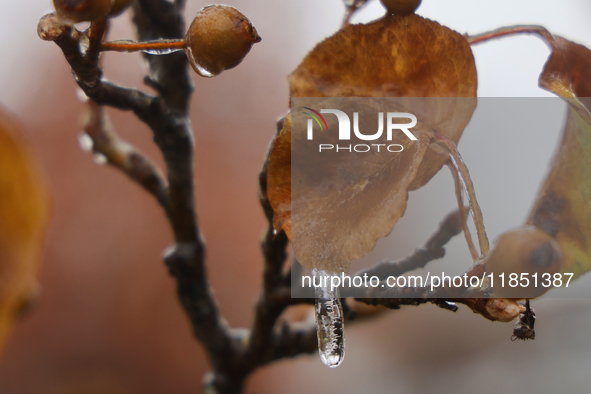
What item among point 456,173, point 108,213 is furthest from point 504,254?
point 108,213

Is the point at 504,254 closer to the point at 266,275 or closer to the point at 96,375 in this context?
the point at 266,275

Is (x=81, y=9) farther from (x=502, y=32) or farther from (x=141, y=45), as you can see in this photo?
(x=502, y=32)

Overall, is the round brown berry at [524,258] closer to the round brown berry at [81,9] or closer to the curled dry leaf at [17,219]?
the round brown berry at [81,9]

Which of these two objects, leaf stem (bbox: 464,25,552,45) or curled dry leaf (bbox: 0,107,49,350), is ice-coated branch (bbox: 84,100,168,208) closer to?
curled dry leaf (bbox: 0,107,49,350)

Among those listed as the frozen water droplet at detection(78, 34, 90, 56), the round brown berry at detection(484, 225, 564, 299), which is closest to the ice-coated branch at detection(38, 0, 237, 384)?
the frozen water droplet at detection(78, 34, 90, 56)

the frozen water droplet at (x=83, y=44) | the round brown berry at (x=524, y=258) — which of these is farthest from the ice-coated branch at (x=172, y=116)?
the round brown berry at (x=524, y=258)

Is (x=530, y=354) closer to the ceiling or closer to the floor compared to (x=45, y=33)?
closer to the floor

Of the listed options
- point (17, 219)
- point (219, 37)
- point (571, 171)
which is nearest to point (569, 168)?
point (571, 171)
